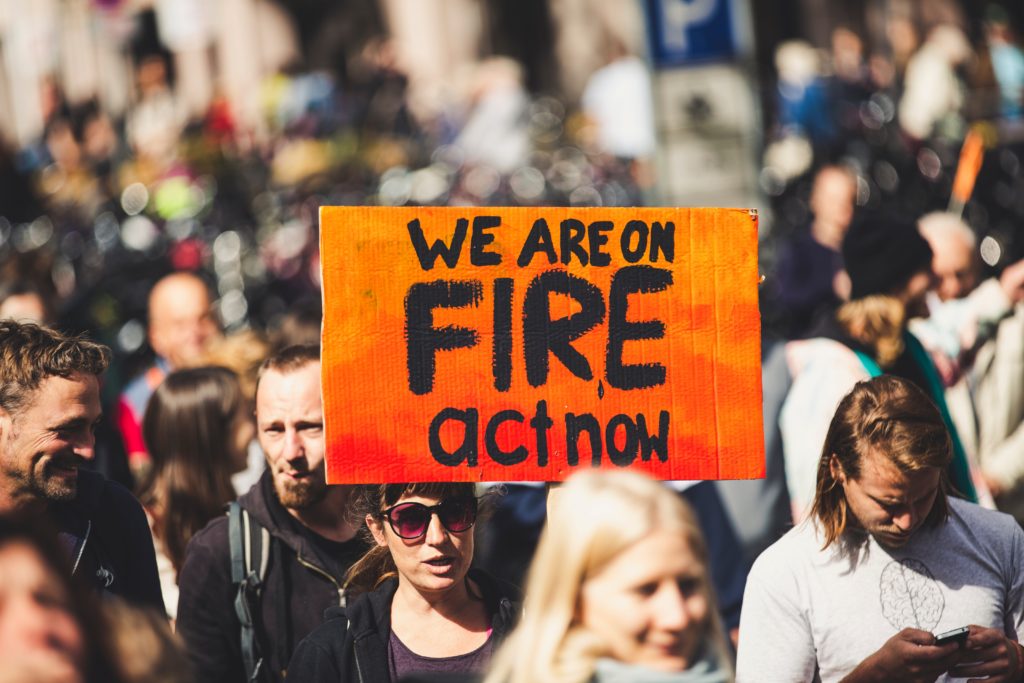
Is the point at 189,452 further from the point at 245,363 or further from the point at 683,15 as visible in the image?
the point at 683,15

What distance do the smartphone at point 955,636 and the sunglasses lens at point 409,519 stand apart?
127cm

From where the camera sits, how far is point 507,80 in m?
16.9

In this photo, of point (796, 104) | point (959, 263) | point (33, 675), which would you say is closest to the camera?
point (33, 675)

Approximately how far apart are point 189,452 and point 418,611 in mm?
1891

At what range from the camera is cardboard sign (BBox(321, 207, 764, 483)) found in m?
3.81

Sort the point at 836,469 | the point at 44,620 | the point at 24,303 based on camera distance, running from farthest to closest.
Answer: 1. the point at 24,303
2. the point at 836,469
3. the point at 44,620

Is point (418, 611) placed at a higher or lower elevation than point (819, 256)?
lower

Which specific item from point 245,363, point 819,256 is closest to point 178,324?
point 245,363

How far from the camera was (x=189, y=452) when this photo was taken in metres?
5.44

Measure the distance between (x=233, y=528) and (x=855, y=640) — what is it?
1812 mm

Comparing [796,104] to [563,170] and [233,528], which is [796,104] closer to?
[563,170]

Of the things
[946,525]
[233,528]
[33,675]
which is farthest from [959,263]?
[33,675]

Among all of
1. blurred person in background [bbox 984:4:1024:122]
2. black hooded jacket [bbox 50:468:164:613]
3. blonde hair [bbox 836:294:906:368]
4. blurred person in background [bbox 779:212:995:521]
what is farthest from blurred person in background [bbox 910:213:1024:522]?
blurred person in background [bbox 984:4:1024:122]

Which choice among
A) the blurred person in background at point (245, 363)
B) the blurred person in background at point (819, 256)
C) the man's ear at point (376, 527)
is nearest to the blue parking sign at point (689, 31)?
the blurred person in background at point (819, 256)
